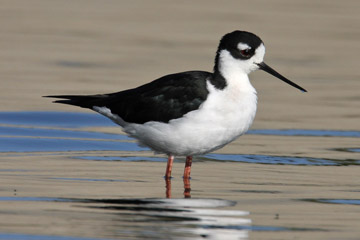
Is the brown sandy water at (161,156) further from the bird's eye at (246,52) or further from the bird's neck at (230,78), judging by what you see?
the bird's eye at (246,52)

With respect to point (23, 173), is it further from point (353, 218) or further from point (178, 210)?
point (353, 218)

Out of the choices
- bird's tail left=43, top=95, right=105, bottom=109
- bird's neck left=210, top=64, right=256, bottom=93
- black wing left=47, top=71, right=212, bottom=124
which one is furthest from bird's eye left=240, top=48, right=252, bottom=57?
bird's tail left=43, top=95, right=105, bottom=109

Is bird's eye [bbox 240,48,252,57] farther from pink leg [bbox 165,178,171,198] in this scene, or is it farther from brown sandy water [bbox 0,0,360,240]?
pink leg [bbox 165,178,171,198]

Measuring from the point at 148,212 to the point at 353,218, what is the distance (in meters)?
1.80

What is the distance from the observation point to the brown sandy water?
8.74 meters

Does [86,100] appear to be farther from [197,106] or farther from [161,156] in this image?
[197,106]

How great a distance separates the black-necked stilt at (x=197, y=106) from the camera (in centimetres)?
1070

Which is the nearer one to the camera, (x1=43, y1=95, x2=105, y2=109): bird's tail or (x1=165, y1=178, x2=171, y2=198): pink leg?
(x1=165, y1=178, x2=171, y2=198): pink leg

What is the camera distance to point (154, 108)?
437 inches

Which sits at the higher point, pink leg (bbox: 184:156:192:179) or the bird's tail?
the bird's tail

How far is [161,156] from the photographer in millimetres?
12414

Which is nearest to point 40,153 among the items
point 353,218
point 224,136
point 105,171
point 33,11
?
point 105,171

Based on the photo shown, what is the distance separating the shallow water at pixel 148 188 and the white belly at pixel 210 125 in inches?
15.1

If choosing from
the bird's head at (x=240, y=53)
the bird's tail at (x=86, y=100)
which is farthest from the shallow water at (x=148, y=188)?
the bird's head at (x=240, y=53)
